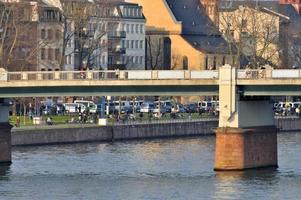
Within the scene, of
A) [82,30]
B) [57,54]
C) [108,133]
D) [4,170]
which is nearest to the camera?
[4,170]

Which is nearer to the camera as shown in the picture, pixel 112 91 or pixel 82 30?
pixel 112 91

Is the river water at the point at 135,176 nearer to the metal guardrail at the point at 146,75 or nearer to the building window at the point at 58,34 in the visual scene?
the metal guardrail at the point at 146,75

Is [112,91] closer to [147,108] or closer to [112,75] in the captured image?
[112,75]

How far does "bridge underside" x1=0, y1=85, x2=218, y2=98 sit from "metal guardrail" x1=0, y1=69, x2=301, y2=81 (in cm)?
72

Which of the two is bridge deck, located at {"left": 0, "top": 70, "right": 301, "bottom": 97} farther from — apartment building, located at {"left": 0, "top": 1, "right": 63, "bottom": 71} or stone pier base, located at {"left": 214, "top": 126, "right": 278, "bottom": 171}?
apartment building, located at {"left": 0, "top": 1, "right": 63, "bottom": 71}

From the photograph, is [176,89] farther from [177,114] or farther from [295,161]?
[177,114]

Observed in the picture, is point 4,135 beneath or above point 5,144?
above

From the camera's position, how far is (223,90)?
111 metres

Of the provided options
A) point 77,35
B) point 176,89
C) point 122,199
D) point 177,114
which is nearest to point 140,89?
point 176,89

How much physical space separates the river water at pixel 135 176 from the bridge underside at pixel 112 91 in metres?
4.38

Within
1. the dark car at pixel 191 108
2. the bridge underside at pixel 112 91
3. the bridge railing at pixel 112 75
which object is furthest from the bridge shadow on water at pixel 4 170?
the dark car at pixel 191 108

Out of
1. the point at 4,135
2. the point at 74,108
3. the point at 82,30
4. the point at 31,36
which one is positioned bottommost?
the point at 4,135

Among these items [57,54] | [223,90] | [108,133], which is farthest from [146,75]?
[57,54]

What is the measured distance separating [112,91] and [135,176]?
673 centimetres
